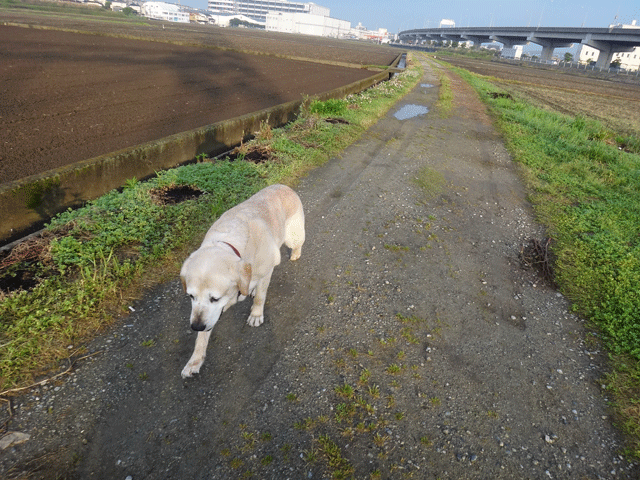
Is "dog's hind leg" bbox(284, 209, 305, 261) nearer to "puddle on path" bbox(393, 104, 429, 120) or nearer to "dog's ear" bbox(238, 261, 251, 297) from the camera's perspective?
"dog's ear" bbox(238, 261, 251, 297)

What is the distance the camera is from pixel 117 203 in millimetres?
5168

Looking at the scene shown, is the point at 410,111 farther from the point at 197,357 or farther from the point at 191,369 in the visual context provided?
the point at 191,369

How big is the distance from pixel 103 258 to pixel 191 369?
178 centimetres

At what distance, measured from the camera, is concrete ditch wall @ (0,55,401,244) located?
453cm

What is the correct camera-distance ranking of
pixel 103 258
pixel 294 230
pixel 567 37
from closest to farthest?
pixel 103 258, pixel 294 230, pixel 567 37

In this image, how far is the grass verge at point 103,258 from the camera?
316cm

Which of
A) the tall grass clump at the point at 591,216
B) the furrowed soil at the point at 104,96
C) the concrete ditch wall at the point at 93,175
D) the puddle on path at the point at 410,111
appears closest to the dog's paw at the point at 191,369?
the concrete ditch wall at the point at 93,175

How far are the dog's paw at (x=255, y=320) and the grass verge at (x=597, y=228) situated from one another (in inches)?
137

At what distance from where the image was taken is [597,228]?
6.57 metres

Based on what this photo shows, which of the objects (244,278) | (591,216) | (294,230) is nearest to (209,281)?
(244,278)

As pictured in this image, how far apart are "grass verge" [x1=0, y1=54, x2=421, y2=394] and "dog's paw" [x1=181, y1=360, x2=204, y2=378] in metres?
0.99

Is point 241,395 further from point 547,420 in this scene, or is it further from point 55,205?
point 55,205

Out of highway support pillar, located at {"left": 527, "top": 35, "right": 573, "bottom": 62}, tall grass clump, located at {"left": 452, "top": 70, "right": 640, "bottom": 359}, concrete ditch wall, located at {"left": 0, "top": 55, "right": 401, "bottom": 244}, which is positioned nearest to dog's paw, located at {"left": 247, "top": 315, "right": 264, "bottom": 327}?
concrete ditch wall, located at {"left": 0, "top": 55, "right": 401, "bottom": 244}

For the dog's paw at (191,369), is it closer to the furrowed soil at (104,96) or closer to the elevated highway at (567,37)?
the furrowed soil at (104,96)
